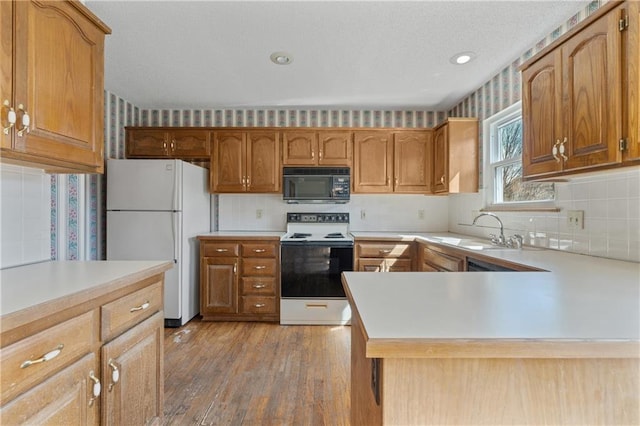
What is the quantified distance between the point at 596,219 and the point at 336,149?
2326mm

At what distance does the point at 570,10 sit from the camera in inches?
73.7

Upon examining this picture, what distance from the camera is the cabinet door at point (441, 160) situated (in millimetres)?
3057

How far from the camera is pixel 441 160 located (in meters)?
3.21

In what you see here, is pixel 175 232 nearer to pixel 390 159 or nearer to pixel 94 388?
pixel 94 388

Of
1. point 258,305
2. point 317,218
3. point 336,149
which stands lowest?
point 258,305

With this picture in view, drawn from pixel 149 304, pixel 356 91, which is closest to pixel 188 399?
pixel 149 304

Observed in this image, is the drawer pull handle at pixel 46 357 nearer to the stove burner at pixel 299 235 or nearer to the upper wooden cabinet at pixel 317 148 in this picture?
the stove burner at pixel 299 235

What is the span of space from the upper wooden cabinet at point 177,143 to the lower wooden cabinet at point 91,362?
225 cm

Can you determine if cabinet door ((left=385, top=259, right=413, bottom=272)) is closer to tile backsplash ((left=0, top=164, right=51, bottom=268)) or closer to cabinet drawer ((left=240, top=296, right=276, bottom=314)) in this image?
cabinet drawer ((left=240, top=296, right=276, bottom=314))

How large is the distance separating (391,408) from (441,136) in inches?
121

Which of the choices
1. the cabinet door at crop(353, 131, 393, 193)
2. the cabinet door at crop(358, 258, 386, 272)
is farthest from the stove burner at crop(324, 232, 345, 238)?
the cabinet door at crop(353, 131, 393, 193)

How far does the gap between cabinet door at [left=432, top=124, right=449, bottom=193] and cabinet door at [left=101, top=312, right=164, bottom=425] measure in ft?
8.97

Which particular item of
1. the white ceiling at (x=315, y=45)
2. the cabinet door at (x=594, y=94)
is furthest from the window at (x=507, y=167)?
the cabinet door at (x=594, y=94)

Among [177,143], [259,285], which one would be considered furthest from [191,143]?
[259,285]
